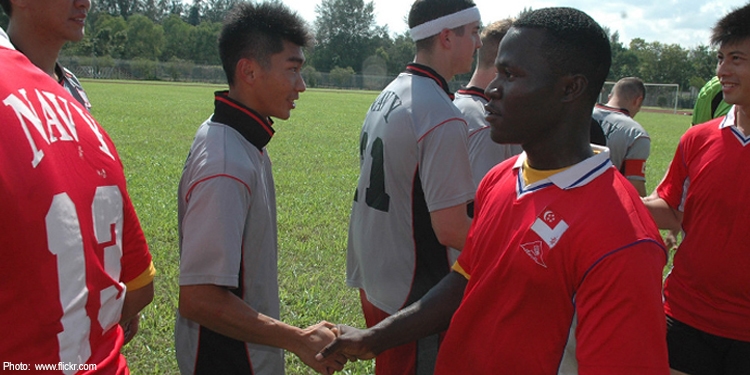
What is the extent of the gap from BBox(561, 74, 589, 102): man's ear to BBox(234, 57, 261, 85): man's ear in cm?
146

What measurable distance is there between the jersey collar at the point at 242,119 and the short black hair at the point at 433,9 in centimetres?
120

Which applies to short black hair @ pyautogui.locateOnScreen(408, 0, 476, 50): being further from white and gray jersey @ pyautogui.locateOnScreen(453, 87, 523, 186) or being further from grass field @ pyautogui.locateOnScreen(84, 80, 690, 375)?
grass field @ pyautogui.locateOnScreen(84, 80, 690, 375)

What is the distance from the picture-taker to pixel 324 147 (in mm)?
17297

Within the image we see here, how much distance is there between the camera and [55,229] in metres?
1.48

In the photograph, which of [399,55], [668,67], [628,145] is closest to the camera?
Answer: [628,145]

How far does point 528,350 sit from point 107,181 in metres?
1.34

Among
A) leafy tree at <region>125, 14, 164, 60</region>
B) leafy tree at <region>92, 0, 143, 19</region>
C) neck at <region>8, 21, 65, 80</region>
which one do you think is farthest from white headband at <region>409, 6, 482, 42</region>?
leafy tree at <region>92, 0, 143, 19</region>

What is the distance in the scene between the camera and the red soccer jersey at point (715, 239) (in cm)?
308

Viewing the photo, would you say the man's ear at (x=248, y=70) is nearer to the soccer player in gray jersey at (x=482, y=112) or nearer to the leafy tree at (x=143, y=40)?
the soccer player in gray jersey at (x=482, y=112)

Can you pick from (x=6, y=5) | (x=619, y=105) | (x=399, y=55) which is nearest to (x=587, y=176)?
(x=6, y=5)

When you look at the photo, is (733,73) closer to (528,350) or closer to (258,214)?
(528,350)

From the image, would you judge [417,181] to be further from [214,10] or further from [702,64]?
[214,10]

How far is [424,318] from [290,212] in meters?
7.04

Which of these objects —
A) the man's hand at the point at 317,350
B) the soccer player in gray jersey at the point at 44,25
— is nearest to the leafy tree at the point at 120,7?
the soccer player in gray jersey at the point at 44,25
